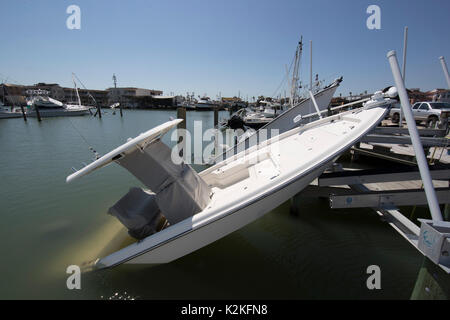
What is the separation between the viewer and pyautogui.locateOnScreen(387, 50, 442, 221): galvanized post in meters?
1.65

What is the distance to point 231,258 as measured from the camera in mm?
3326

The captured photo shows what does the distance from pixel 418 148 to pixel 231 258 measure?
273cm

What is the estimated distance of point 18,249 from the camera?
11.7 feet

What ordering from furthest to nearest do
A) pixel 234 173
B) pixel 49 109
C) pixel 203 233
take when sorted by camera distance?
pixel 49 109
pixel 234 173
pixel 203 233

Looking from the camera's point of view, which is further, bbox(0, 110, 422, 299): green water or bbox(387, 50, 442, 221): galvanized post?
bbox(0, 110, 422, 299): green water

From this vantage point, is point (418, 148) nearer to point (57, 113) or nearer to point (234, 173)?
point (234, 173)

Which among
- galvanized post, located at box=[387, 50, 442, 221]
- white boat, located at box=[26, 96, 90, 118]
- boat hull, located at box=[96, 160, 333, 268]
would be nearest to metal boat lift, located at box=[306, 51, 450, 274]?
galvanized post, located at box=[387, 50, 442, 221]

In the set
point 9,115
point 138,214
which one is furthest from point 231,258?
point 9,115

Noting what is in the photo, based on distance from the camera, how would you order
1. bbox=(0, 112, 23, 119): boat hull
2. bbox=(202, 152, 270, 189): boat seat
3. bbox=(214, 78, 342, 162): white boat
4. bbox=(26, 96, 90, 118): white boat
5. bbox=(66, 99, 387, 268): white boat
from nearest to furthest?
bbox=(66, 99, 387, 268): white boat < bbox=(202, 152, 270, 189): boat seat < bbox=(214, 78, 342, 162): white boat < bbox=(0, 112, 23, 119): boat hull < bbox=(26, 96, 90, 118): white boat

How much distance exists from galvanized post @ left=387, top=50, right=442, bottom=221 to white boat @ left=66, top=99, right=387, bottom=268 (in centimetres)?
64

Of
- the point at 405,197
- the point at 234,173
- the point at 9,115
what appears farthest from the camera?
the point at 9,115

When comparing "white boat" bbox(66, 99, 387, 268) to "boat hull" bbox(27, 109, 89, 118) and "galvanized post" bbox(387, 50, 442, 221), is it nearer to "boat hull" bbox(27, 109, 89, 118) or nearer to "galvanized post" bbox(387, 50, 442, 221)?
"galvanized post" bbox(387, 50, 442, 221)

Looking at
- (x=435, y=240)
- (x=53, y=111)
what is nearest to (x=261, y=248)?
(x=435, y=240)
